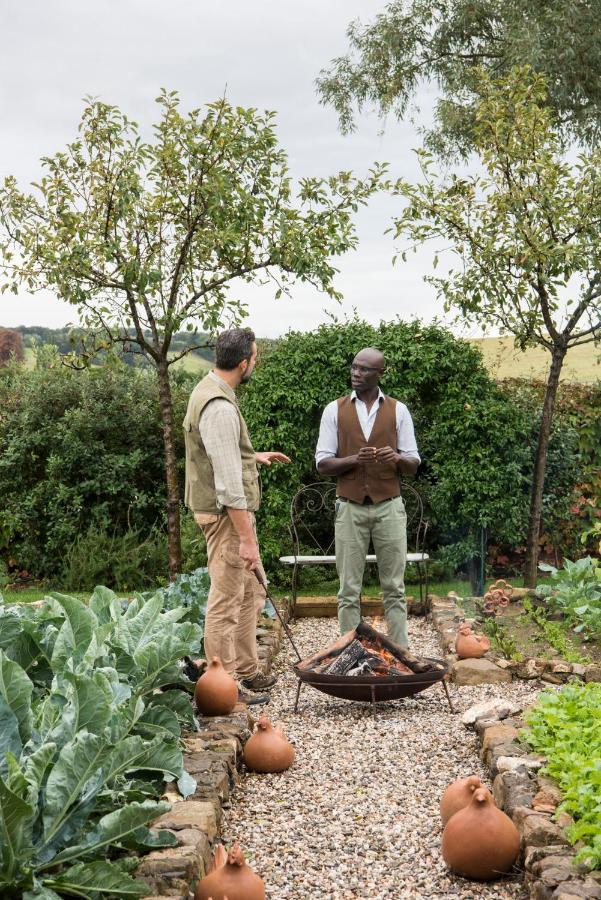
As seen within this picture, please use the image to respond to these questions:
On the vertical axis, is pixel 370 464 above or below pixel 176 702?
above

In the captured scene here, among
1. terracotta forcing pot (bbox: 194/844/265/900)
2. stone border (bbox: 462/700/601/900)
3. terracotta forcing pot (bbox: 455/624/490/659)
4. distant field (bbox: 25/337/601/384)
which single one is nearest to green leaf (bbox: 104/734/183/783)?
terracotta forcing pot (bbox: 194/844/265/900)

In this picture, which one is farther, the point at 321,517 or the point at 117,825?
the point at 321,517

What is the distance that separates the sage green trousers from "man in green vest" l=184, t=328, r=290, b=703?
932mm

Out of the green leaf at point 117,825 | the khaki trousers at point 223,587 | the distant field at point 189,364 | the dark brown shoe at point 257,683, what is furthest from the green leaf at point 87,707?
the distant field at point 189,364

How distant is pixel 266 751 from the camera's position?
4.21 m

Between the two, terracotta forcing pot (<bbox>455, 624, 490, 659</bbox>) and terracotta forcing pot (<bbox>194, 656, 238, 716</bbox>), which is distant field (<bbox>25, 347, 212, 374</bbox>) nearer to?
terracotta forcing pot (<bbox>455, 624, 490, 659</bbox>)

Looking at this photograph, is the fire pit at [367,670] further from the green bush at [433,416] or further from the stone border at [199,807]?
the green bush at [433,416]

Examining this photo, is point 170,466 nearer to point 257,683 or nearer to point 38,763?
point 257,683

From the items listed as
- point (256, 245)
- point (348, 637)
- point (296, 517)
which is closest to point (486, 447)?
point (296, 517)

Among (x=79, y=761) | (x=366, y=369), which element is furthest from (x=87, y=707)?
(x=366, y=369)

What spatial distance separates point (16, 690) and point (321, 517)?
6780 mm

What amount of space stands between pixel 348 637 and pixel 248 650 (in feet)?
2.01

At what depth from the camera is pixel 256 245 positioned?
26.8 ft

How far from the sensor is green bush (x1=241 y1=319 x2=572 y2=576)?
28.4 feet
